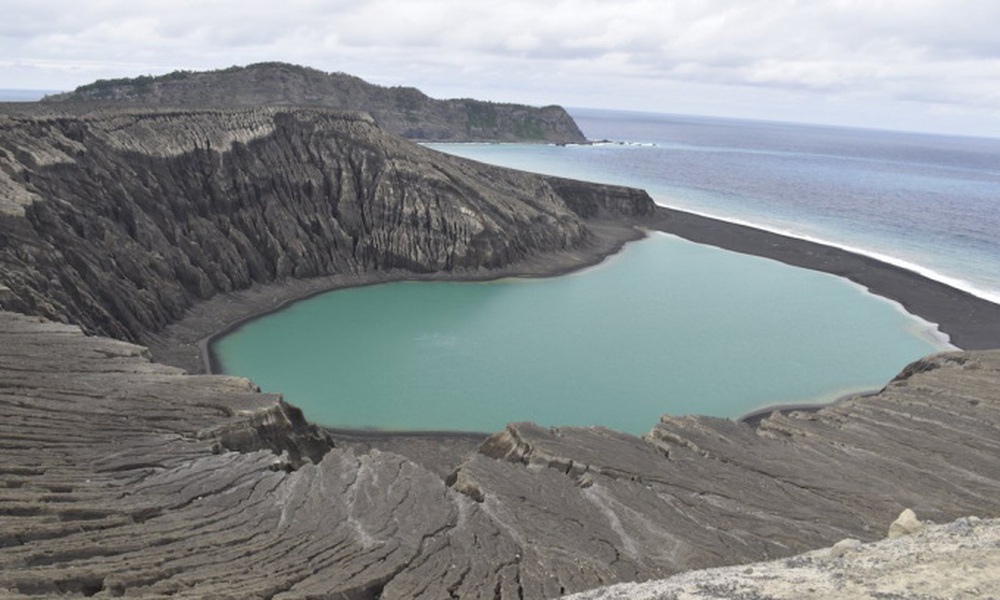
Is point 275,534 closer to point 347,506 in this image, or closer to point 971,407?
point 347,506

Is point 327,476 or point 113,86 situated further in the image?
point 113,86

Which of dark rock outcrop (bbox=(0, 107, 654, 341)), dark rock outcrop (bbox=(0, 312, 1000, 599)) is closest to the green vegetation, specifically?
dark rock outcrop (bbox=(0, 107, 654, 341))

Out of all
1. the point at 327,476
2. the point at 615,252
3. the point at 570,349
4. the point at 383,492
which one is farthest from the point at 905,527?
the point at 615,252

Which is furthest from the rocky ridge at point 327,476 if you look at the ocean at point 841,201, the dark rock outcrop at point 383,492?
the ocean at point 841,201

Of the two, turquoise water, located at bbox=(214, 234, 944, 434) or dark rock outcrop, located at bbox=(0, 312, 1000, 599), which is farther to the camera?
turquoise water, located at bbox=(214, 234, 944, 434)

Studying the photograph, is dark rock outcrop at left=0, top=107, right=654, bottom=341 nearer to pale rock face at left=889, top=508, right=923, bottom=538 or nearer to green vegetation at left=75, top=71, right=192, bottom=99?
pale rock face at left=889, top=508, right=923, bottom=538

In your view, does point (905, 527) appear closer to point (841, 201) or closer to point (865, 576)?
point (865, 576)
